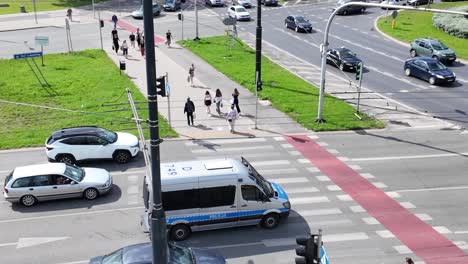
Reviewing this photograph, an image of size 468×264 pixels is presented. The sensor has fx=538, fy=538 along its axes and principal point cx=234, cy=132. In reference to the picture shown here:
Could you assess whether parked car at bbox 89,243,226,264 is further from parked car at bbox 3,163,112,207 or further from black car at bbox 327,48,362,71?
black car at bbox 327,48,362,71

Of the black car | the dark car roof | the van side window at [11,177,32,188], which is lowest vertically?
the van side window at [11,177,32,188]

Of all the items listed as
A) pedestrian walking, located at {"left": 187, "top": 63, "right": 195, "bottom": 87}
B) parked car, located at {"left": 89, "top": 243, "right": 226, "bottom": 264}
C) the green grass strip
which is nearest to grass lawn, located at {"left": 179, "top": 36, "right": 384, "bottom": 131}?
pedestrian walking, located at {"left": 187, "top": 63, "right": 195, "bottom": 87}

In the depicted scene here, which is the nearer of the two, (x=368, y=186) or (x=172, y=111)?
(x=368, y=186)

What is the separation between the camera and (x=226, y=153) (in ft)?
80.8

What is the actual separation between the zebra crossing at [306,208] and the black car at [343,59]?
15.1 meters

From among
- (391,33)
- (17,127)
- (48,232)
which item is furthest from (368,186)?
(391,33)

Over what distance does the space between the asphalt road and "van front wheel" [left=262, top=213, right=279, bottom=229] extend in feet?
0.79

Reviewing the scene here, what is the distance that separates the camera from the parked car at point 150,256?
1334cm

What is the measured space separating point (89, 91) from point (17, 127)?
256 inches

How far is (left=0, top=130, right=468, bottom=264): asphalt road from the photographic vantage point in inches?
664

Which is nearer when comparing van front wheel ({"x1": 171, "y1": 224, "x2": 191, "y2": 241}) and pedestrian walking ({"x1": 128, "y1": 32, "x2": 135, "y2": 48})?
van front wheel ({"x1": 171, "y1": 224, "x2": 191, "y2": 241})

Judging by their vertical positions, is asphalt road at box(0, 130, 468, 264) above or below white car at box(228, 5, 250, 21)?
below

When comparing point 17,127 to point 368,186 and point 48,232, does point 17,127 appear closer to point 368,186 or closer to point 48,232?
point 48,232

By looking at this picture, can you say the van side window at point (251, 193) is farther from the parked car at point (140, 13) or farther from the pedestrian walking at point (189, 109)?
the parked car at point (140, 13)
